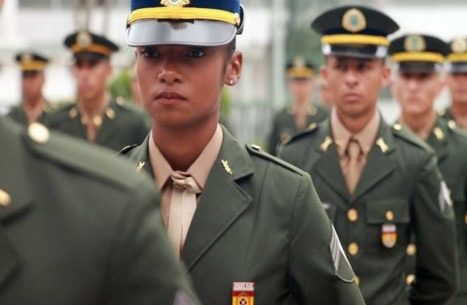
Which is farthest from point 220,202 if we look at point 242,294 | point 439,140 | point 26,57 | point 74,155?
point 26,57

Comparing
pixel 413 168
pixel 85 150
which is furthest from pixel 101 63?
pixel 85 150

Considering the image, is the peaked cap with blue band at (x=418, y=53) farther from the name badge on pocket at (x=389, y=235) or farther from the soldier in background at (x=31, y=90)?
the soldier in background at (x=31, y=90)

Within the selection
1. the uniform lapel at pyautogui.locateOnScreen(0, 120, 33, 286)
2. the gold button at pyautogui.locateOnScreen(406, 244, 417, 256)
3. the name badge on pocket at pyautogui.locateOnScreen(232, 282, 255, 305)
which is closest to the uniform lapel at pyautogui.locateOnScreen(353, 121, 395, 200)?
the gold button at pyautogui.locateOnScreen(406, 244, 417, 256)

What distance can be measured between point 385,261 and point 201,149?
2081 millimetres

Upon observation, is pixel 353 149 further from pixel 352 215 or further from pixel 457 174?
pixel 457 174

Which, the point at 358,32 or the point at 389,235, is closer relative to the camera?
the point at 389,235

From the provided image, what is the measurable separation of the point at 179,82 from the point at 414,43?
530cm

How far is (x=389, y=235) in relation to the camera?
20.8ft

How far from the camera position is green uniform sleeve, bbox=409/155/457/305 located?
620 cm

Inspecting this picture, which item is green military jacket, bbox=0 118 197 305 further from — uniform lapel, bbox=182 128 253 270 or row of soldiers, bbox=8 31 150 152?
row of soldiers, bbox=8 31 150 152

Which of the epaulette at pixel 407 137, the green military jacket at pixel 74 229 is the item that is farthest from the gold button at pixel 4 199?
the epaulette at pixel 407 137

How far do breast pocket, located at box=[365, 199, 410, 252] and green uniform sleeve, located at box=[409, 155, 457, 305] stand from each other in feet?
0.20

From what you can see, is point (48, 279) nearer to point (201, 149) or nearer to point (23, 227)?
point (23, 227)

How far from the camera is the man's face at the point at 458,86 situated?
36.1 feet
